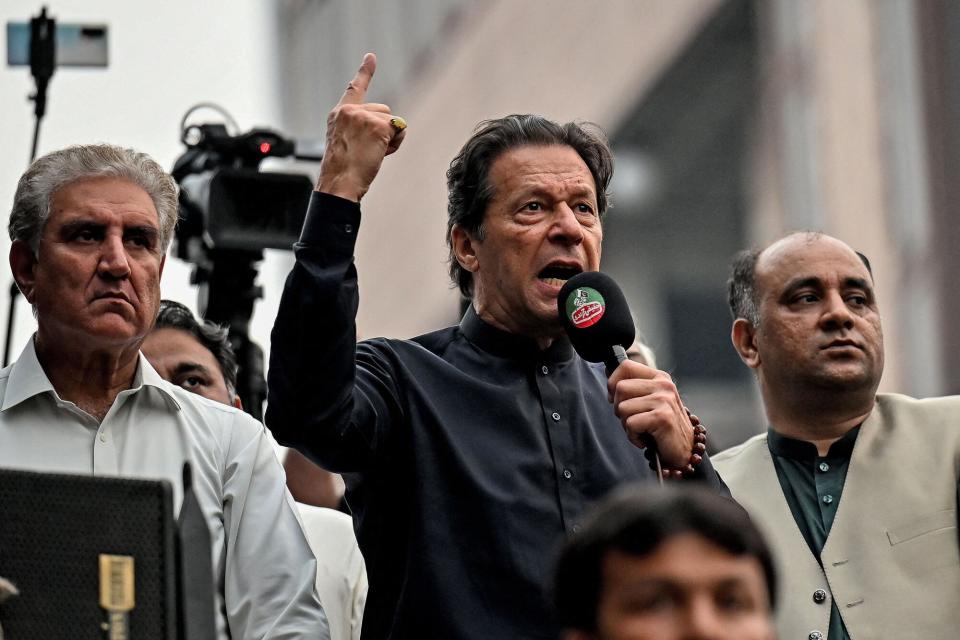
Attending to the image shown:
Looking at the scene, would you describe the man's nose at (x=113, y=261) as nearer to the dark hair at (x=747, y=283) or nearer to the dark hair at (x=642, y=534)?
the dark hair at (x=642, y=534)

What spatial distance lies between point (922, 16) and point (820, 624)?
14904 mm

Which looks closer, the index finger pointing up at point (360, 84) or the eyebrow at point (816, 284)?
the index finger pointing up at point (360, 84)

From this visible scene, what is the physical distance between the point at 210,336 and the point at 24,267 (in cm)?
135

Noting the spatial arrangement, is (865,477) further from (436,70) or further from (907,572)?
(436,70)

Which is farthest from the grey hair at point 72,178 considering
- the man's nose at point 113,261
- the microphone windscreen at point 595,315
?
the microphone windscreen at point 595,315

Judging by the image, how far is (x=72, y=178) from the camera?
14.7 feet

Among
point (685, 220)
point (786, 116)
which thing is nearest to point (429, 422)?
point (786, 116)

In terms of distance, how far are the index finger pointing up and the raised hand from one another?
3 cm

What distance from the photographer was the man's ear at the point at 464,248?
15.2 ft

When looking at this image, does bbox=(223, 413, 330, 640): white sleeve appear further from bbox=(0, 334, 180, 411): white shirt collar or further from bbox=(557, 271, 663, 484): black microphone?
bbox=(557, 271, 663, 484): black microphone

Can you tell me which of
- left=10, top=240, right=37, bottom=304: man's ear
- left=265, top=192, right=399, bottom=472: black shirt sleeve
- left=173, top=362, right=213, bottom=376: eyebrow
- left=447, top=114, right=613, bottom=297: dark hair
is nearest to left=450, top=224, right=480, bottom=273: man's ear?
left=447, top=114, right=613, bottom=297: dark hair

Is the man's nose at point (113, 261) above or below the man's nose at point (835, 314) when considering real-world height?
above

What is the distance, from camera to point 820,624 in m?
4.85

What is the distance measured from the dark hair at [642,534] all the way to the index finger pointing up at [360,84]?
58.3 inches
